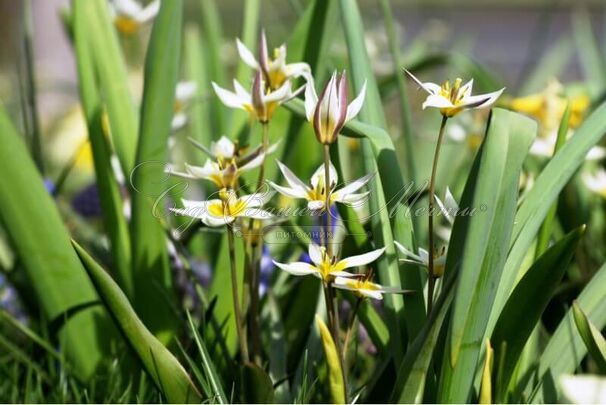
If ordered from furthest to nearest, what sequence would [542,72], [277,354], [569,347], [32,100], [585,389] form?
1. [542,72]
2. [32,100]
3. [277,354]
4. [569,347]
5. [585,389]

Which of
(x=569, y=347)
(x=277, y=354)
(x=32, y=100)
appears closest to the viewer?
(x=569, y=347)

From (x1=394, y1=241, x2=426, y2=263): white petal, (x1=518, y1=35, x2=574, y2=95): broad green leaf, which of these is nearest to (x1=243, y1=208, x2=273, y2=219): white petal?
(x1=394, y1=241, x2=426, y2=263): white petal

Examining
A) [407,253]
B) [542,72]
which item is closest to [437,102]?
[407,253]

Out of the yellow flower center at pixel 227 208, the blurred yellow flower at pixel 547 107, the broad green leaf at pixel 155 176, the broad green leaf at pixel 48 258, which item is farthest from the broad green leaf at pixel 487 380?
the blurred yellow flower at pixel 547 107

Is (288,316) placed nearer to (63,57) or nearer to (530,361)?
(530,361)

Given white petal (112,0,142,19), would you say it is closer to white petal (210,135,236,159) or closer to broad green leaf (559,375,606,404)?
white petal (210,135,236,159)

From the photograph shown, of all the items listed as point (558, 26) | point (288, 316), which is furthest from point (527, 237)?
point (558, 26)

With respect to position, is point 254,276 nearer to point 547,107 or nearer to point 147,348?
point 147,348
